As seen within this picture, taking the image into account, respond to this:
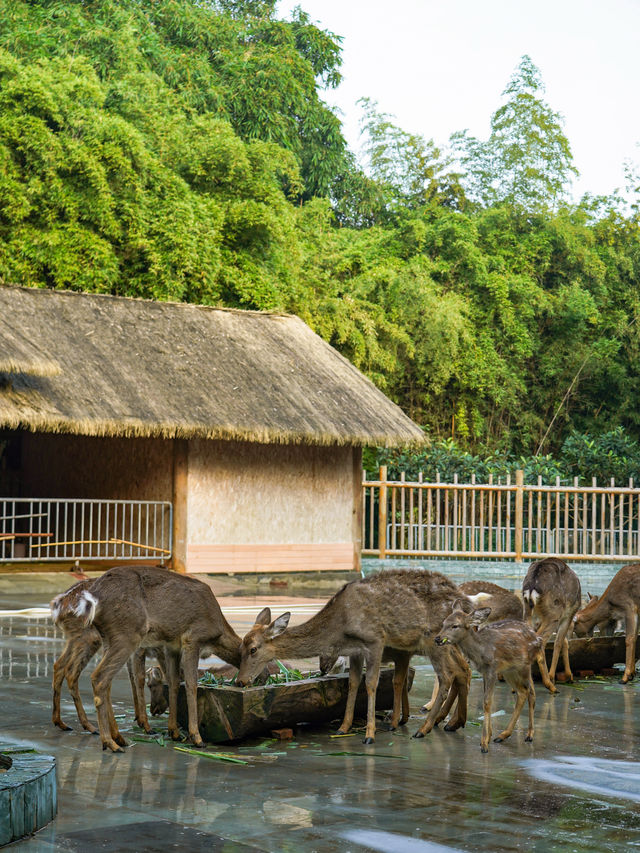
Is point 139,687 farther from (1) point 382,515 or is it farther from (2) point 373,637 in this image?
(1) point 382,515

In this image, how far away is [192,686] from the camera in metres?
7.35

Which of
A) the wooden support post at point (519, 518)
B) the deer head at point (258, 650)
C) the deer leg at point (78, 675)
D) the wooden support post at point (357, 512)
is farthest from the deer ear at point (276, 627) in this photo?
the wooden support post at point (519, 518)

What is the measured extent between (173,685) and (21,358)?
9.98m

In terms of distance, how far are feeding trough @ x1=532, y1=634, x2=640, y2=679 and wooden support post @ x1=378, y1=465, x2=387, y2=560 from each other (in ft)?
38.6

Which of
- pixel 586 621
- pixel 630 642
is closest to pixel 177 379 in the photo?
pixel 586 621

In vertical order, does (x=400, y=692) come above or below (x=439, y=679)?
below

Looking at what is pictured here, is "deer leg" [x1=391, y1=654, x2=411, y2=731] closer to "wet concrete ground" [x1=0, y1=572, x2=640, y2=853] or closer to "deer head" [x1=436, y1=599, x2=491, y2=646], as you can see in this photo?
"wet concrete ground" [x1=0, y1=572, x2=640, y2=853]

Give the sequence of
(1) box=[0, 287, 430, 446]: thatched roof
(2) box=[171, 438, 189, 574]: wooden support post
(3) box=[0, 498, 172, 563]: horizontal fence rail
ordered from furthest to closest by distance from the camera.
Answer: (2) box=[171, 438, 189, 574]: wooden support post → (3) box=[0, 498, 172, 563]: horizontal fence rail → (1) box=[0, 287, 430, 446]: thatched roof

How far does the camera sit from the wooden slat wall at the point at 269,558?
19.5m

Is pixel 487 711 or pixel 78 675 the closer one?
pixel 487 711

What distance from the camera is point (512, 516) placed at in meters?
24.1

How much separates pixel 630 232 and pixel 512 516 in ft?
54.4

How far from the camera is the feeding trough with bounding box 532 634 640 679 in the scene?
1048 centimetres

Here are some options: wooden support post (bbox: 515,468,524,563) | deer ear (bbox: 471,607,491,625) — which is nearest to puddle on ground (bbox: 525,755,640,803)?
deer ear (bbox: 471,607,491,625)
